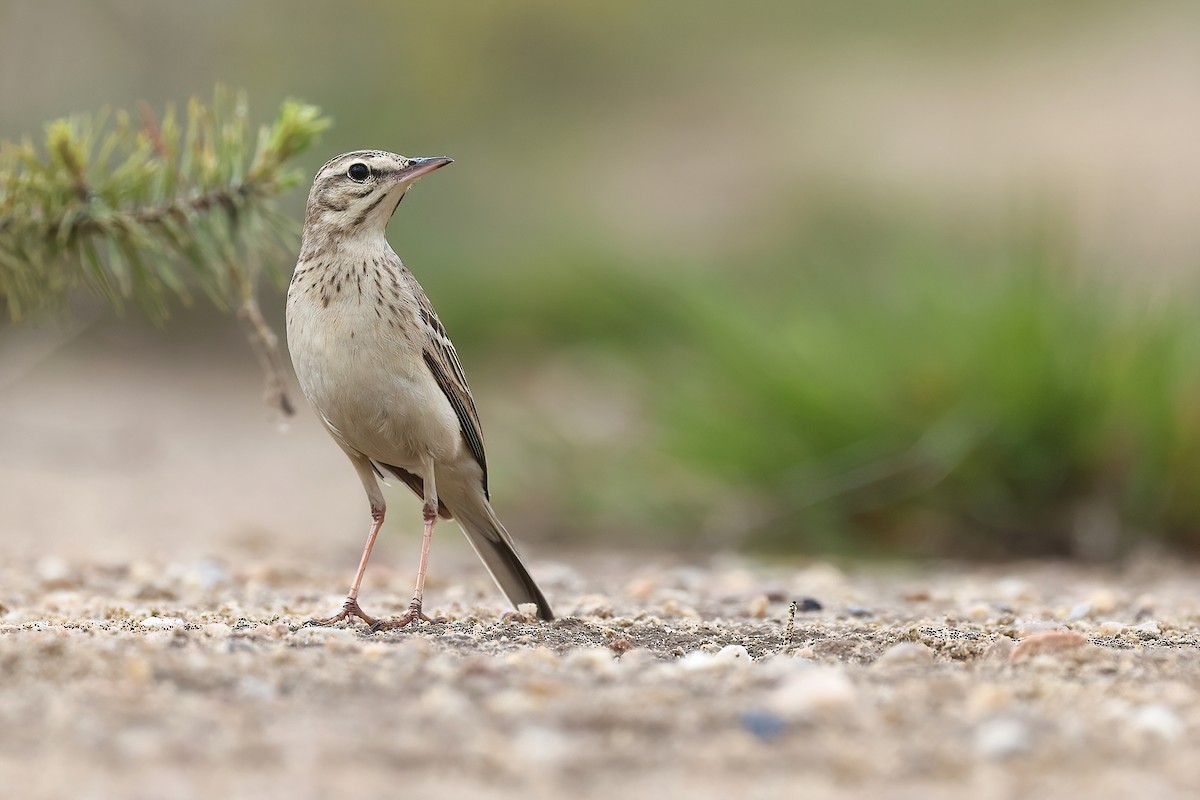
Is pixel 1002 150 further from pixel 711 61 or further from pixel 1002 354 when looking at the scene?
pixel 1002 354

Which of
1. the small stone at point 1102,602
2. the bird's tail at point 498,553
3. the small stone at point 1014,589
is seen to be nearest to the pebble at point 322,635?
the bird's tail at point 498,553

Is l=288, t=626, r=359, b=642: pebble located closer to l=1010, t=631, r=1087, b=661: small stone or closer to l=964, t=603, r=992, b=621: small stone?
l=1010, t=631, r=1087, b=661: small stone

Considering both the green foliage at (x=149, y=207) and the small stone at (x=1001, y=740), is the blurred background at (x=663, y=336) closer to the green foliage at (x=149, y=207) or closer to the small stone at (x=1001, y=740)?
the green foliage at (x=149, y=207)

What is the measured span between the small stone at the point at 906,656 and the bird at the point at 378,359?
1408 mm

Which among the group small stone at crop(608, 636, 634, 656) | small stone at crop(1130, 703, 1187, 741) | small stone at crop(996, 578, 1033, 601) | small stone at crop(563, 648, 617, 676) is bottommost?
small stone at crop(996, 578, 1033, 601)

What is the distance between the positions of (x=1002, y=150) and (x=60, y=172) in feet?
82.9

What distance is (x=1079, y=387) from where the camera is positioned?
7.82 m

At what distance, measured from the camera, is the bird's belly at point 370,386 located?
4.68 meters

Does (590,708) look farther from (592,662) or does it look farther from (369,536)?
(369,536)

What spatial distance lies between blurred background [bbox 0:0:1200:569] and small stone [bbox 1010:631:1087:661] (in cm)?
375

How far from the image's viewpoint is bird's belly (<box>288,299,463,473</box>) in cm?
468

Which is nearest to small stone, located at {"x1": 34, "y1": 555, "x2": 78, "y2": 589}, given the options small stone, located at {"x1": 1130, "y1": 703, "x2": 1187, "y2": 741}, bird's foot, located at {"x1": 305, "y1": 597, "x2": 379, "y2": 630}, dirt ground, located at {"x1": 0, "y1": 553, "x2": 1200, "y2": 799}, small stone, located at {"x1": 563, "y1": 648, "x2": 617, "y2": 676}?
dirt ground, located at {"x1": 0, "y1": 553, "x2": 1200, "y2": 799}

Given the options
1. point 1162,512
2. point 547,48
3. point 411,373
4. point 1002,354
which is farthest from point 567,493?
point 547,48

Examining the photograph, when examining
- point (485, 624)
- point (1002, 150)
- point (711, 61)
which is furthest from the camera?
point (711, 61)
